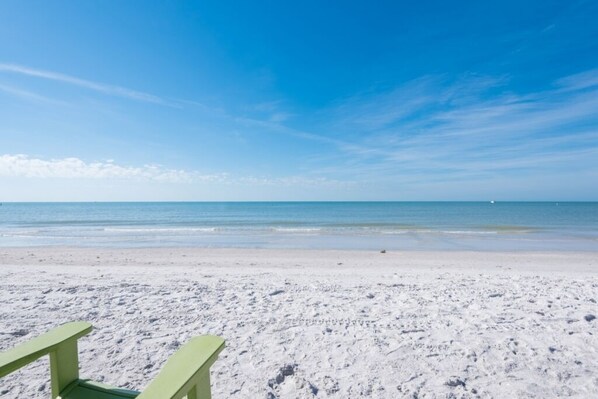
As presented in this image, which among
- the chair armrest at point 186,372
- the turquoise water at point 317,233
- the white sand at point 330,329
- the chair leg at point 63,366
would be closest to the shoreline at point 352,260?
the white sand at point 330,329

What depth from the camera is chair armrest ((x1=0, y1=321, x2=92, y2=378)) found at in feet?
5.34

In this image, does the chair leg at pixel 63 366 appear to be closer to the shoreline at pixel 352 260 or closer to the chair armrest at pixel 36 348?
the chair armrest at pixel 36 348

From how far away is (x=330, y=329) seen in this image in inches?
158

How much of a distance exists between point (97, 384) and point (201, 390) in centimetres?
109

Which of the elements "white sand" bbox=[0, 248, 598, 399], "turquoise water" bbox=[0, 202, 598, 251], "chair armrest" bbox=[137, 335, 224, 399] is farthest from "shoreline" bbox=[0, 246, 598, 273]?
"chair armrest" bbox=[137, 335, 224, 399]

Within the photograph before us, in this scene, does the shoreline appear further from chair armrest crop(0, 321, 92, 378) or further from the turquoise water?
chair armrest crop(0, 321, 92, 378)

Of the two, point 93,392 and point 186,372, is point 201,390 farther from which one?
point 93,392

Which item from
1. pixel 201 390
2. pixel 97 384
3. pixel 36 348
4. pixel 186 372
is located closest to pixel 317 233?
pixel 97 384

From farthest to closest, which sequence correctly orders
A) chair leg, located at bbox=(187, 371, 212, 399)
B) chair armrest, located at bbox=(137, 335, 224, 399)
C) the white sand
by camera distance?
the white sand, chair leg, located at bbox=(187, 371, 212, 399), chair armrest, located at bbox=(137, 335, 224, 399)

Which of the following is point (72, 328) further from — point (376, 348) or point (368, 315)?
point (368, 315)

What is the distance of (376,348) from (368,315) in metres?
1.01

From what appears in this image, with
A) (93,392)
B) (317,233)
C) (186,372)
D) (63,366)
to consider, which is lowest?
(317,233)

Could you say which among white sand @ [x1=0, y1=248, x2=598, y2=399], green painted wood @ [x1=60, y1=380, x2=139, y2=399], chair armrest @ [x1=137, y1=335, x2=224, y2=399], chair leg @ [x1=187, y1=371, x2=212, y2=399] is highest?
chair armrest @ [x1=137, y1=335, x2=224, y2=399]

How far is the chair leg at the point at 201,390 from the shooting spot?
149cm
